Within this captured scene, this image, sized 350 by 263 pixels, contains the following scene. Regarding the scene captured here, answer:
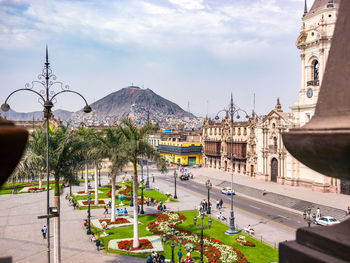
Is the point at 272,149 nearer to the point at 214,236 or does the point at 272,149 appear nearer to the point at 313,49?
the point at 313,49

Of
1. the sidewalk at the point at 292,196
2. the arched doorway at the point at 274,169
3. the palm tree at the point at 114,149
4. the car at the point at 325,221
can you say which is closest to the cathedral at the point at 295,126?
the arched doorway at the point at 274,169

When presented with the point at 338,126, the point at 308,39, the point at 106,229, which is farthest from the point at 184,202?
the point at 338,126

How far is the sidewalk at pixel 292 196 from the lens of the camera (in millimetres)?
31391

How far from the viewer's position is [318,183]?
3862 cm

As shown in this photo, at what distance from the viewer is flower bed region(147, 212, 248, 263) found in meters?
18.3

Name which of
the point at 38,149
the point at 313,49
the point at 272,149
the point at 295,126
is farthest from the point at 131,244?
the point at 313,49

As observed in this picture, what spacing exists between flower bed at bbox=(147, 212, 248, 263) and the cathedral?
29.1 feet

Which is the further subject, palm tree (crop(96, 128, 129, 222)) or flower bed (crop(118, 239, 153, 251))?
palm tree (crop(96, 128, 129, 222))

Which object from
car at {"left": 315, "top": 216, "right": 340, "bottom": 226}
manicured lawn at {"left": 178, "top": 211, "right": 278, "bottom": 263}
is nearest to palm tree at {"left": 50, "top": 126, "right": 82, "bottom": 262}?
manicured lawn at {"left": 178, "top": 211, "right": 278, "bottom": 263}

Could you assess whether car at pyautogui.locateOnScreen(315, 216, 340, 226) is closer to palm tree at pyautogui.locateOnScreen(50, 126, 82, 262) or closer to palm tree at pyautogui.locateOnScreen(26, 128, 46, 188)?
palm tree at pyautogui.locateOnScreen(50, 126, 82, 262)

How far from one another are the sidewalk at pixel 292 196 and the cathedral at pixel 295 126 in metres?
1.61

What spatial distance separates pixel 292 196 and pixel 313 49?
63.3 ft

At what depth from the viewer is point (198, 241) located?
21.9 meters

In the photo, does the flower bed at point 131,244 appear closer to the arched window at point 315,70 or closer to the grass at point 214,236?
the grass at point 214,236
